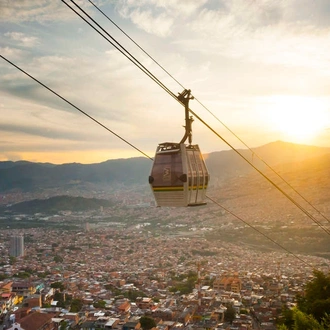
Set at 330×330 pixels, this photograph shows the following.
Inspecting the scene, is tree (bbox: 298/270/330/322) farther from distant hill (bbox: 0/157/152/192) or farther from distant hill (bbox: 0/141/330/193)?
distant hill (bbox: 0/157/152/192)

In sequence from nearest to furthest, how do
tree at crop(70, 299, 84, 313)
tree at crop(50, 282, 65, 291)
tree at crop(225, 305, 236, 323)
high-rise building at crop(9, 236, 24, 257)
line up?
tree at crop(225, 305, 236, 323) → tree at crop(70, 299, 84, 313) → tree at crop(50, 282, 65, 291) → high-rise building at crop(9, 236, 24, 257)

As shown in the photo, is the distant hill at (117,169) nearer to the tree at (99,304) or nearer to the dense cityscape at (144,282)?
the dense cityscape at (144,282)

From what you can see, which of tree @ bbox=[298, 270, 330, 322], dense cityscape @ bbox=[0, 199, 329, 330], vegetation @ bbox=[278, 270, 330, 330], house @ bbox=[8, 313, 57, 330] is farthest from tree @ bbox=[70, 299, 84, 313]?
tree @ bbox=[298, 270, 330, 322]

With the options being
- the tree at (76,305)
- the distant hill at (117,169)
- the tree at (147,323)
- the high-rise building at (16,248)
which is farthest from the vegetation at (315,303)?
the distant hill at (117,169)

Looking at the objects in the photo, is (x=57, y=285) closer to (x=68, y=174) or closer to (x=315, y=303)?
(x=315, y=303)

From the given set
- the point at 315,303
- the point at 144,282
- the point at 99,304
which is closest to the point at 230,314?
the point at 99,304

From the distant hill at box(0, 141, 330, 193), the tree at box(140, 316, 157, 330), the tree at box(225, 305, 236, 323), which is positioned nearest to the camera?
the tree at box(140, 316, 157, 330)

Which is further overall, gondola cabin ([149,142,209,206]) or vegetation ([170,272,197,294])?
vegetation ([170,272,197,294])
